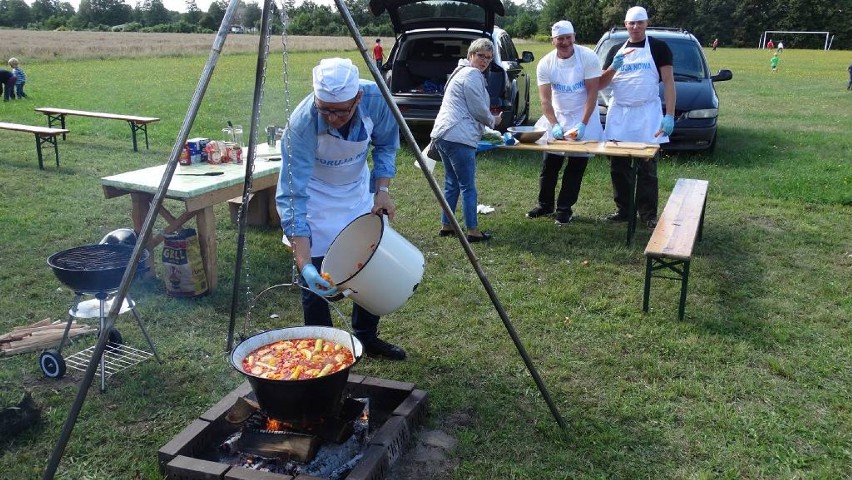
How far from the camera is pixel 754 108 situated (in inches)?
586

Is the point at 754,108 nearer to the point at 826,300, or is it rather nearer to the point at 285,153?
the point at 826,300

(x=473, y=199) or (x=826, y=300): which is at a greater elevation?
(x=473, y=199)

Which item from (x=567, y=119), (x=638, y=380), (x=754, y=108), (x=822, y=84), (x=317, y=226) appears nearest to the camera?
(x=317, y=226)

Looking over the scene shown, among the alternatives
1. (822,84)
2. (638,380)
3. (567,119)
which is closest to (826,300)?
(638,380)

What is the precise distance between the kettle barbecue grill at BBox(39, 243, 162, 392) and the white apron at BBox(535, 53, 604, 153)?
366 cm

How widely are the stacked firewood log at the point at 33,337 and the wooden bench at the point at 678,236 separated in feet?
12.2

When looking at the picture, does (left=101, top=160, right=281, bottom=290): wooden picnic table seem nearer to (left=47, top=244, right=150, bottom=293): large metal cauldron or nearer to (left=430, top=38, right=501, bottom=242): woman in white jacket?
(left=47, top=244, right=150, bottom=293): large metal cauldron

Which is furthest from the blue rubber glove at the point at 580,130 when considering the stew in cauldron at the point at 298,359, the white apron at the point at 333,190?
the stew in cauldron at the point at 298,359

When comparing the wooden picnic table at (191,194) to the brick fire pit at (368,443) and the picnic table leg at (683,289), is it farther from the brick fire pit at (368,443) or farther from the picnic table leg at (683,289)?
the picnic table leg at (683,289)

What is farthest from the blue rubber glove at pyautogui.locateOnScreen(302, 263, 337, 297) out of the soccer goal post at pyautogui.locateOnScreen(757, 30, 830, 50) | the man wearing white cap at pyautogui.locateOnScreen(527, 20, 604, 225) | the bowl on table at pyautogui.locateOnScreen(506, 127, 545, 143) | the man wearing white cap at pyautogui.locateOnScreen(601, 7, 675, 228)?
the soccer goal post at pyautogui.locateOnScreen(757, 30, 830, 50)

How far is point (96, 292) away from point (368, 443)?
5.54 feet

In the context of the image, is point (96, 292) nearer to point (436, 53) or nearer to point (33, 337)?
point (33, 337)

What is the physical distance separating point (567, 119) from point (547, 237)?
117 cm

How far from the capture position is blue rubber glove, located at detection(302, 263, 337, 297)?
2.73 metres
